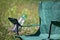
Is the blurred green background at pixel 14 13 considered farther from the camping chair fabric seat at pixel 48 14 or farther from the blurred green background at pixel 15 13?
the camping chair fabric seat at pixel 48 14

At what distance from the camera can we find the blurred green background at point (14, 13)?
118 inches

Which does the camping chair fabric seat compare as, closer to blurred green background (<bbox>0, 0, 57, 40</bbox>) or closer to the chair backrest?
the chair backrest

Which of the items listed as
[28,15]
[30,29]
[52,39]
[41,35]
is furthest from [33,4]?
[52,39]

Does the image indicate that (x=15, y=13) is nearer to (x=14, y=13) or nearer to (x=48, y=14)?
(x=14, y=13)

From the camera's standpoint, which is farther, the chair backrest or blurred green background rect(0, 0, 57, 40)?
blurred green background rect(0, 0, 57, 40)

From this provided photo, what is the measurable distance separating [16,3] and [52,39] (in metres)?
0.88

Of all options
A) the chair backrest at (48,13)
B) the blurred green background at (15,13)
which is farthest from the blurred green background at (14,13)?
the chair backrest at (48,13)

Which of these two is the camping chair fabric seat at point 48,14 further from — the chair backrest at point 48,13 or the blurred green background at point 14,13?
the blurred green background at point 14,13

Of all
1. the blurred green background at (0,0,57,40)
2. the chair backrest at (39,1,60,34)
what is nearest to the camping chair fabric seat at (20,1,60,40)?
the chair backrest at (39,1,60,34)

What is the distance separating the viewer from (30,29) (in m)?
3.02

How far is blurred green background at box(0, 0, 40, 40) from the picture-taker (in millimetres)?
3004

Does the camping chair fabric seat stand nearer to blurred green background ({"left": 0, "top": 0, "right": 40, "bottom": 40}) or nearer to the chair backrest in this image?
the chair backrest

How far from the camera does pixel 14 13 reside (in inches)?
119

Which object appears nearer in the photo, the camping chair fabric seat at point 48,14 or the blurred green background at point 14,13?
the camping chair fabric seat at point 48,14
